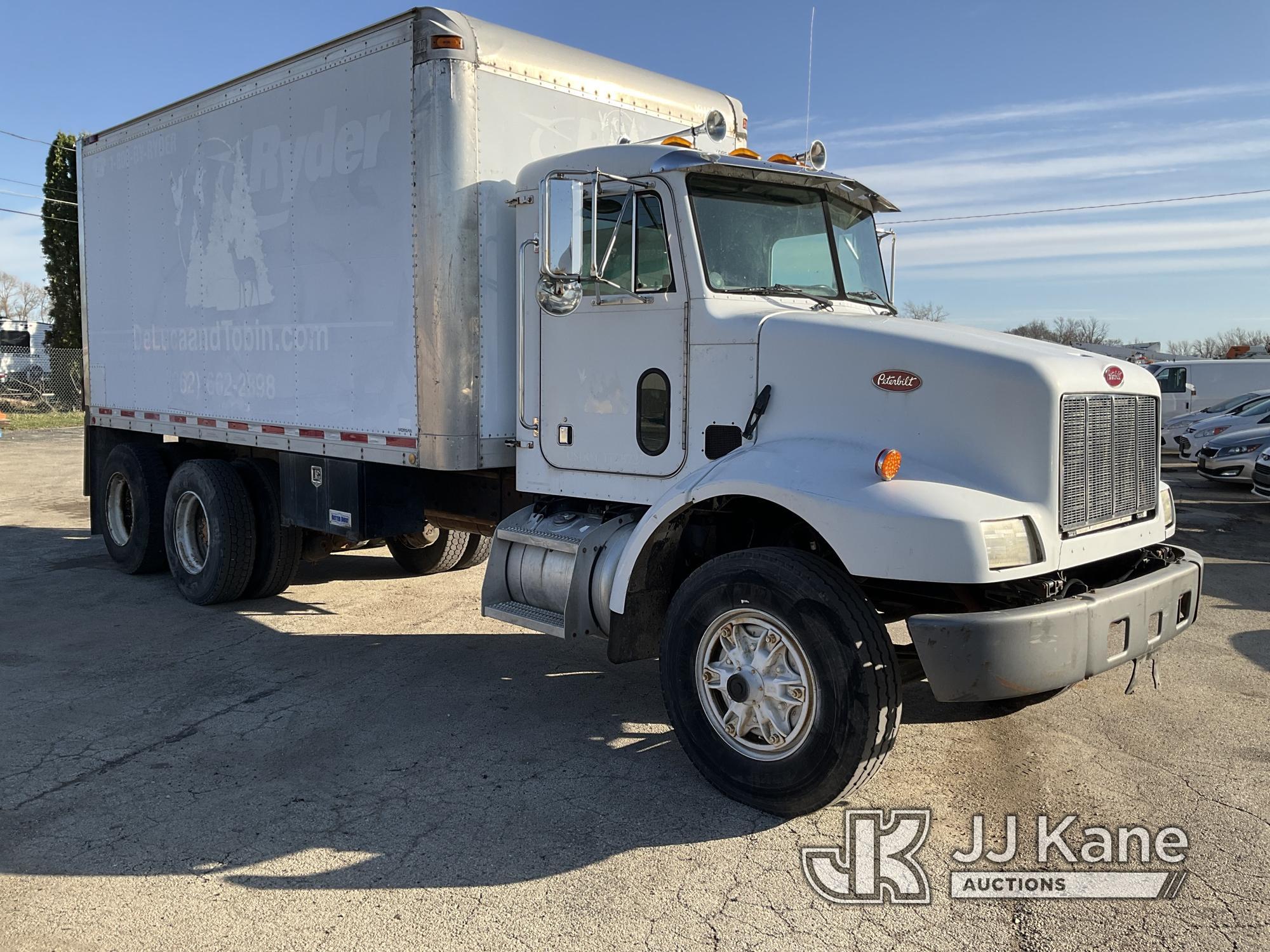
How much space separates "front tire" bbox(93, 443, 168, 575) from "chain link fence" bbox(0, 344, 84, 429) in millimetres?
18981

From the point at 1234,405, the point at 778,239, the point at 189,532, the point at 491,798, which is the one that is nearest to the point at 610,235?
the point at 778,239

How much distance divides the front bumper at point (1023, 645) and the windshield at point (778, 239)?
1.99m

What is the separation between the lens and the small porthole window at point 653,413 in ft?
16.4

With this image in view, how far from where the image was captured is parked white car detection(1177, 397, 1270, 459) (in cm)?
1811

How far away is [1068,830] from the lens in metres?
4.11

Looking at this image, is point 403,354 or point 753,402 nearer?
point 753,402

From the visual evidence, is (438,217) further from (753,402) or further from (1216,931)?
(1216,931)

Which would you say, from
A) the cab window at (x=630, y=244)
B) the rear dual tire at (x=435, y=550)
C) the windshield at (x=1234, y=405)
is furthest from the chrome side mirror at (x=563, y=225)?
the windshield at (x=1234, y=405)

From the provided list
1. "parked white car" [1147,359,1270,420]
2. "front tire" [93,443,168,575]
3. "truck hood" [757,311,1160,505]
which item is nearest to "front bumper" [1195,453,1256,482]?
"parked white car" [1147,359,1270,420]

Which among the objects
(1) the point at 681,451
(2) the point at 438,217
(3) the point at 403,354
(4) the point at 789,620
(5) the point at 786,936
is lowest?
(5) the point at 786,936

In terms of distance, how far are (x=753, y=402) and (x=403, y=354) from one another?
237 cm

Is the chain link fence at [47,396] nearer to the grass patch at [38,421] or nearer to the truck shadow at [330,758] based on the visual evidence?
the grass patch at [38,421]

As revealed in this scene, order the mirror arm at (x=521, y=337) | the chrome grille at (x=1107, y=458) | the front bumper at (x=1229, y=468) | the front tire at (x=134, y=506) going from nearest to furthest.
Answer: the chrome grille at (x=1107, y=458), the mirror arm at (x=521, y=337), the front tire at (x=134, y=506), the front bumper at (x=1229, y=468)

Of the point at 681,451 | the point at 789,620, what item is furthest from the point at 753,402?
the point at 789,620
